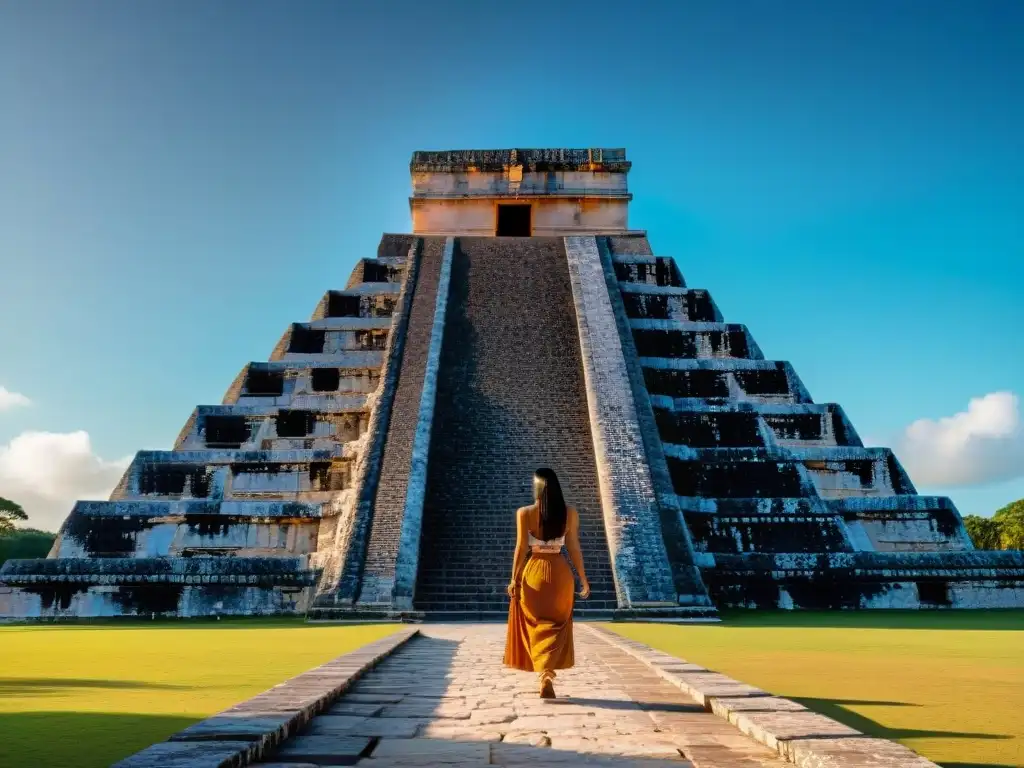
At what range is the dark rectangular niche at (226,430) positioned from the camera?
500 inches

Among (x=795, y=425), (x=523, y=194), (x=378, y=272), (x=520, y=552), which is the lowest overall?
(x=520, y=552)

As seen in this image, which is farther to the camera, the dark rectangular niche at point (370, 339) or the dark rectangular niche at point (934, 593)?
the dark rectangular niche at point (370, 339)

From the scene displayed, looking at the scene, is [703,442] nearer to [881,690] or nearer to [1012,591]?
[1012,591]

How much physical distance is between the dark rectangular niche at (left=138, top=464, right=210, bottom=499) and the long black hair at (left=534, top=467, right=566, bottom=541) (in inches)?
337

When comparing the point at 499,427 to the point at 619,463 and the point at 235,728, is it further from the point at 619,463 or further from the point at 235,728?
the point at 235,728

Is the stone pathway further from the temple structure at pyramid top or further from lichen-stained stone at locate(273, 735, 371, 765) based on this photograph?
the temple structure at pyramid top

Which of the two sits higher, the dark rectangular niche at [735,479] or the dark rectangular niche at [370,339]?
the dark rectangular niche at [370,339]

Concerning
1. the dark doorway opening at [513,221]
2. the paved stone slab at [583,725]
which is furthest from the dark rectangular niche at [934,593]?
the dark doorway opening at [513,221]

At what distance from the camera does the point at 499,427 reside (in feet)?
39.1

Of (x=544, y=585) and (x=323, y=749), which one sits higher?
(x=544, y=585)

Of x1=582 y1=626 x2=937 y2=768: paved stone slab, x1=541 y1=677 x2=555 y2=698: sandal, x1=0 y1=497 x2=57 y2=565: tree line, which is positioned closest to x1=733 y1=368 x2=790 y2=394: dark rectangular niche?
x1=582 y1=626 x2=937 y2=768: paved stone slab

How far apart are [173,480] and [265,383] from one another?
2293 mm

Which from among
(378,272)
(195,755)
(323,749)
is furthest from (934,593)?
(378,272)

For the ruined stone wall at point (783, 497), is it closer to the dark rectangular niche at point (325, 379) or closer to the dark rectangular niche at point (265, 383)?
the dark rectangular niche at point (325, 379)
